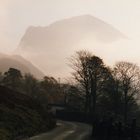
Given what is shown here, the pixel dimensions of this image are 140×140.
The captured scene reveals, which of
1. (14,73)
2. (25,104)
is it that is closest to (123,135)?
(25,104)

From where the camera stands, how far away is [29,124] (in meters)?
49.4

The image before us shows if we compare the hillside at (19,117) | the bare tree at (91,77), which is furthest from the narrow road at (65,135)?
the bare tree at (91,77)

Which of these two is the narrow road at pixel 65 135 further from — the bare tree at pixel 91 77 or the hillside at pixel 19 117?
the bare tree at pixel 91 77

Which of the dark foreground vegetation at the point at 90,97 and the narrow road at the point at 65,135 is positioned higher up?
the dark foreground vegetation at the point at 90,97

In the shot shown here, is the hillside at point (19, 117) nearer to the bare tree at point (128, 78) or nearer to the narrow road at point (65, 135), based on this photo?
the narrow road at point (65, 135)

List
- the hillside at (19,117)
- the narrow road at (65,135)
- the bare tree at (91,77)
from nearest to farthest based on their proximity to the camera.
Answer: the hillside at (19,117) → the narrow road at (65,135) → the bare tree at (91,77)

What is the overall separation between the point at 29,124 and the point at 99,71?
53280mm

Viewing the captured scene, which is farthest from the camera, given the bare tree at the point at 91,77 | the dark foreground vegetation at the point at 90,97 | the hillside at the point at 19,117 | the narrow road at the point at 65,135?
the bare tree at the point at 91,77

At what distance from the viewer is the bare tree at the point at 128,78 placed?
101231 mm

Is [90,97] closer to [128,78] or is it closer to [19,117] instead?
[128,78]

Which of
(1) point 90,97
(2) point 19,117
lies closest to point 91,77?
(1) point 90,97

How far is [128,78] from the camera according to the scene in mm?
104188

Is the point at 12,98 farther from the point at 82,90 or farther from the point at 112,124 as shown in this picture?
the point at 82,90

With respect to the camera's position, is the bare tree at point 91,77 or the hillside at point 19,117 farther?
the bare tree at point 91,77
